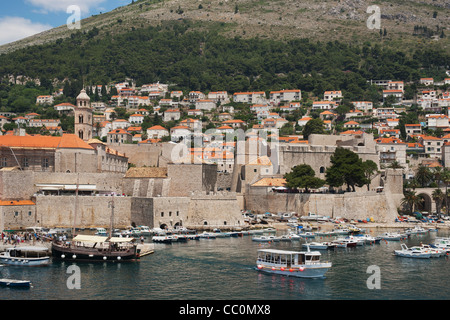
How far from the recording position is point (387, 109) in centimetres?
9569

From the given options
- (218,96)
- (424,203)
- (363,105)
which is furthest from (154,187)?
Answer: (218,96)

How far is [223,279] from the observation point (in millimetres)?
24312

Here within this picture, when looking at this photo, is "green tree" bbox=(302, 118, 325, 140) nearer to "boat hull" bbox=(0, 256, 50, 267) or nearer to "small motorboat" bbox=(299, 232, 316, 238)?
"small motorboat" bbox=(299, 232, 316, 238)

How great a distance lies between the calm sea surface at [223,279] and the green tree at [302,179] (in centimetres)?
1398

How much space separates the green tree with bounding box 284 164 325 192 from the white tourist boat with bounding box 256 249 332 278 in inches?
757

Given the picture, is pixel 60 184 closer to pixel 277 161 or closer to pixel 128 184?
pixel 128 184

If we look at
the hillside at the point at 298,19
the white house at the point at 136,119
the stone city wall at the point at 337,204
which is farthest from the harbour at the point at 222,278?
the hillside at the point at 298,19

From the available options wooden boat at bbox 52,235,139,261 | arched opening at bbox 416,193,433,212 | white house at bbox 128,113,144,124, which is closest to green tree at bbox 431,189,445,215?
arched opening at bbox 416,193,433,212

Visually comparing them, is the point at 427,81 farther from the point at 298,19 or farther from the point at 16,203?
the point at 16,203

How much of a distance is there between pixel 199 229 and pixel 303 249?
388 inches

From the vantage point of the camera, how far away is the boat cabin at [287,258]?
2589 centimetres

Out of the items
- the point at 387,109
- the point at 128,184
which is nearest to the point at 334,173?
the point at 128,184

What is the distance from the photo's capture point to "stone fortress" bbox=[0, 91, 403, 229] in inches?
1507

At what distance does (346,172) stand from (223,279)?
2469 centimetres
